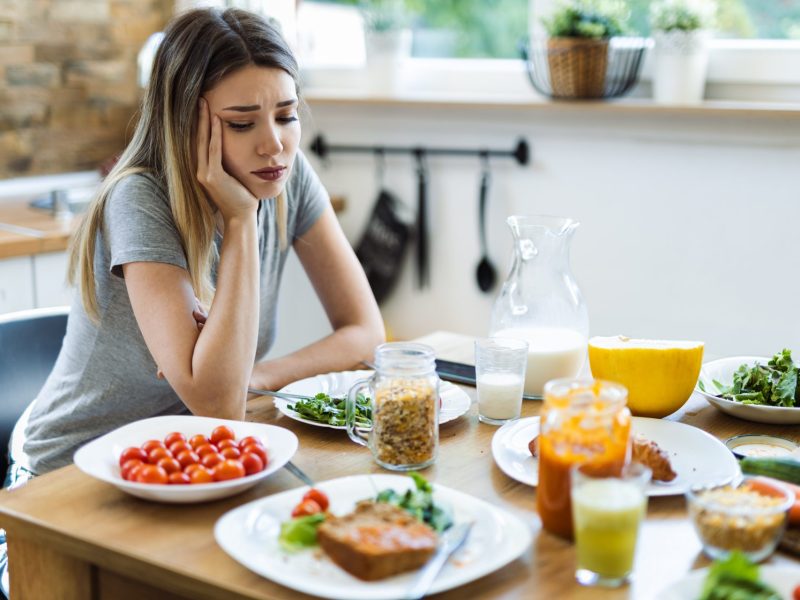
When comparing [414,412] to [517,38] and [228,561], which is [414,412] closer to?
[228,561]

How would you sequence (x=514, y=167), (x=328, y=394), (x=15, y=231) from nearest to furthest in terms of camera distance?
(x=328, y=394)
(x=15, y=231)
(x=514, y=167)

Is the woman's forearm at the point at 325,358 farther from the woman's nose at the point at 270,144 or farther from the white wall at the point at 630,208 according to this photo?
the white wall at the point at 630,208

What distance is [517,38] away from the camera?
9.58 ft

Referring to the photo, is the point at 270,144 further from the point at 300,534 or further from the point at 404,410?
the point at 300,534

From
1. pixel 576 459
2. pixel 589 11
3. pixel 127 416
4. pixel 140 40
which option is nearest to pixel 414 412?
pixel 576 459

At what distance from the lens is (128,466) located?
Result: 1.16 m

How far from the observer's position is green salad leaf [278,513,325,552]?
101cm

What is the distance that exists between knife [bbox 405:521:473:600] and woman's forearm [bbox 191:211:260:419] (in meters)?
0.49

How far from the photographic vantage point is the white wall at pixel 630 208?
2.46 metres

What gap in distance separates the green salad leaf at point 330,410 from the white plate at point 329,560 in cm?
20

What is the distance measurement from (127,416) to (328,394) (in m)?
0.35

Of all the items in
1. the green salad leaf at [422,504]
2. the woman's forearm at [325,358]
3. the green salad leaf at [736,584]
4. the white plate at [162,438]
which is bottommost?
the woman's forearm at [325,358]

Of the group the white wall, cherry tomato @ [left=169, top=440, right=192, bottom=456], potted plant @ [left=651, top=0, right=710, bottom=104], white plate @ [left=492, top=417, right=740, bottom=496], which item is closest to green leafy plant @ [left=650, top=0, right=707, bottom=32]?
potted plant @ [left=651, top=0, right=710, bottom=104]

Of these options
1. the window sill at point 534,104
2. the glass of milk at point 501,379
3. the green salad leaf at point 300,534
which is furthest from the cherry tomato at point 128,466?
the window sill at point 534,104
